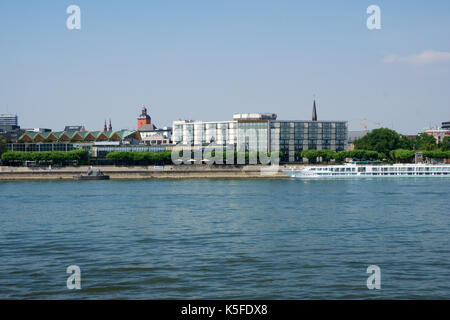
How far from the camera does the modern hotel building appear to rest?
3831 inches

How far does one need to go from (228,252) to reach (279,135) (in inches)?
3242

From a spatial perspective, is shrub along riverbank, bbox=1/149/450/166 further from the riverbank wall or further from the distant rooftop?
the distant rooftop

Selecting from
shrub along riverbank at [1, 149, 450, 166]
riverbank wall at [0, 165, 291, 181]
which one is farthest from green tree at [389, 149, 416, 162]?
riverbank wall at [0, 165, 291, 181]

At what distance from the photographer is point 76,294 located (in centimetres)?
1129

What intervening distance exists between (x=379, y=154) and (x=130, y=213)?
70.0 m

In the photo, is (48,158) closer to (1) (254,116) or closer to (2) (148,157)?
(2) (148,157)

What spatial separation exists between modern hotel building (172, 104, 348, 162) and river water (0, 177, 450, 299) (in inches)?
2662

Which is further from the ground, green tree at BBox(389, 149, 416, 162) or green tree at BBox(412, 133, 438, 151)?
green tree at BBox(412, 133, 438, 151)

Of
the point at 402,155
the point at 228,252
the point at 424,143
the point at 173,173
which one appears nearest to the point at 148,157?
the point at 173,173

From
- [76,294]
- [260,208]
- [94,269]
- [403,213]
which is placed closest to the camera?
[76,294]

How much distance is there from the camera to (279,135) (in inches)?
3841

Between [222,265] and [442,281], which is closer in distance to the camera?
[442,281]
